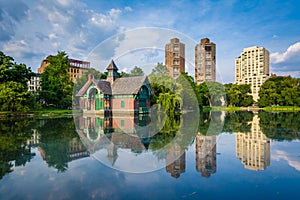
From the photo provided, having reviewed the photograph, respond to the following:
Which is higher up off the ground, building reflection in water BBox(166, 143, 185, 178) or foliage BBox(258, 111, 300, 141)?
building reflection in water BBox(166, 143, 185, 178)

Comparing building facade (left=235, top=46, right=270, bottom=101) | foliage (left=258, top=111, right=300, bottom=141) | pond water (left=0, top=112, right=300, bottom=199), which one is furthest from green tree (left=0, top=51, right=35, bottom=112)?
building facade (left=235, top=46, right=270, bottom=101)

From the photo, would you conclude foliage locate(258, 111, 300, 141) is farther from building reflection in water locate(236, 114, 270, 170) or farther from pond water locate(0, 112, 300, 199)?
pond water locate(0, 112, 300, 199)

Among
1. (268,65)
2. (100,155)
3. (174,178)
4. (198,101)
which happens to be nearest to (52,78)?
(198,101)

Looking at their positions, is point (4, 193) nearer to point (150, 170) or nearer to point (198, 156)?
point (150, 170)

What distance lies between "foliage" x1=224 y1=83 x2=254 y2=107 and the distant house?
34938mm

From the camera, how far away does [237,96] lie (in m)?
59.5

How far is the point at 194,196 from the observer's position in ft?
13.0

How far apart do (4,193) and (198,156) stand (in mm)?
5136

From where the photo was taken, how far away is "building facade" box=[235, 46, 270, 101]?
294 feet

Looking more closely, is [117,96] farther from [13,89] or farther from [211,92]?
[211,92]

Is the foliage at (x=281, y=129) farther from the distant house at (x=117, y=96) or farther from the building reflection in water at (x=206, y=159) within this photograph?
the distant house at (x=117, y=96)

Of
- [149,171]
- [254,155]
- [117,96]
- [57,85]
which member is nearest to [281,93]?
[117,96]

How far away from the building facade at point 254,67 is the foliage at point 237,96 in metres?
26.7

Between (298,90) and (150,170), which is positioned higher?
(298,90)
